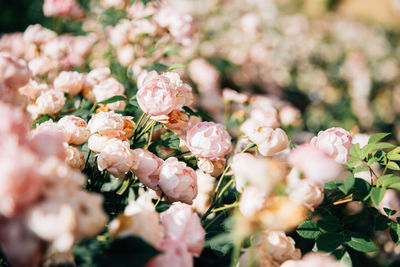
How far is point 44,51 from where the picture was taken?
1.33 meters

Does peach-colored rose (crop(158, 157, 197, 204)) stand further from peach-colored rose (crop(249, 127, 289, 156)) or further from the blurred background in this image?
the blurred background

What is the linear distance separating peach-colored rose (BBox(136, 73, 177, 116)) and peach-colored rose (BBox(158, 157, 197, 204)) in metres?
0.12

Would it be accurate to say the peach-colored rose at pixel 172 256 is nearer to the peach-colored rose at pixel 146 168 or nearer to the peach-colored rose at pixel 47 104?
the peach-colored rose at pixel 146 168

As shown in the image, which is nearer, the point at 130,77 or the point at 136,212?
the point at 136,212

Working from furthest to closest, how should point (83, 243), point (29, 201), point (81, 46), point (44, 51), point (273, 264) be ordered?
point (81, 46) → point (44, 51) → point (273, 264) → point (83, 243) → point (29, 201)

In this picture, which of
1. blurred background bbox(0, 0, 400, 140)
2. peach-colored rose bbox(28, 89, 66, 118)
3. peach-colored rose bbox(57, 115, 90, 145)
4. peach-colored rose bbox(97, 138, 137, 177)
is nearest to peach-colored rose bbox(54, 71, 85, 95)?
peach-colored rose bbox(28, 89, 66, 118)

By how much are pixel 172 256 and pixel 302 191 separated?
0.25 meters

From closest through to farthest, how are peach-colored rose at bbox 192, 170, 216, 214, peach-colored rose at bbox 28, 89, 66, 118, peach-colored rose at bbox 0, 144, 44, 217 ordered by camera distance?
peach-colored rose at bbox 0, 144, 44, 217 → peach-colored rose at bbox 28, 89, 66, 118 → peach-colored rose at bbox 192, 170, 216, 214

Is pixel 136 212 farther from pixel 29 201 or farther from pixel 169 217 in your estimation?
pixel 29 201

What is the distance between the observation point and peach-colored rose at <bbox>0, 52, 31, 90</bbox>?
1.85 ft

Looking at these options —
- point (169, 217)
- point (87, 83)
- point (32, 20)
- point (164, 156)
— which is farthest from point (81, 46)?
point (169, 217)

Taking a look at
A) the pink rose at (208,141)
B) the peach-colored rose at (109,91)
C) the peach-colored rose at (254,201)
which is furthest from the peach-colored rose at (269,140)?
the peach-colored rose at (109,91)

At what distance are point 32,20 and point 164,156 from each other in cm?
186

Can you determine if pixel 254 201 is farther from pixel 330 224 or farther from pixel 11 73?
pixel 11 73
